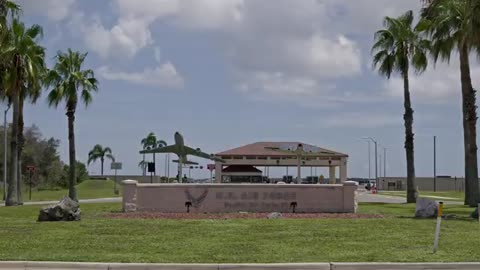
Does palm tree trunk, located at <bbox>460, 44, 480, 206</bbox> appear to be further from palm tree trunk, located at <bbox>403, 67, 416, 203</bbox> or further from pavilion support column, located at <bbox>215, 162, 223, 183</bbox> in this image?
pavilion support column, located at <bbox>215, 162, 223, 183</bbox>

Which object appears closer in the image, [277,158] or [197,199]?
[197,199]

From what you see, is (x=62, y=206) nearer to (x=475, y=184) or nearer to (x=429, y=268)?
(x=429, y=268)

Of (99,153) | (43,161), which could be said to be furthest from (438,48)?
(99,153)

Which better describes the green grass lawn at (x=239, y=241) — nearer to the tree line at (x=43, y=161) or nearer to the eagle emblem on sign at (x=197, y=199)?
the eagle emblem on sign at (x=197, y=199)

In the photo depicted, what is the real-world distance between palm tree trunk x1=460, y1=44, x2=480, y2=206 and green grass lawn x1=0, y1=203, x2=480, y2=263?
47.3ft

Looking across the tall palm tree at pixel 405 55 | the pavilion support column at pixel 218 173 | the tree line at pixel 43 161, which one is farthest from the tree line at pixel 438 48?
the tree line at pixel 43 161

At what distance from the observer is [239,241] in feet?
56.2

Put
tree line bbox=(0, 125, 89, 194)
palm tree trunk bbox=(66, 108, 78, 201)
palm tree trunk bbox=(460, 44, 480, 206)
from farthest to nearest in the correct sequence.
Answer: tree line bbox=(0, 125, 89, 194), palm tree trunk bbox=(66, 108, 78, 201), palm tree trunk bbox=(460, 44, 480, 206)

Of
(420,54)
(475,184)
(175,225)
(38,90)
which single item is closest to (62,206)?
(175,225)

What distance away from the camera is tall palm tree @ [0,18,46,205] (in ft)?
124

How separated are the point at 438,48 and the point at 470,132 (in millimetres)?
4991

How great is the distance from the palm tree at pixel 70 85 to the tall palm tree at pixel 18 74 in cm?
196

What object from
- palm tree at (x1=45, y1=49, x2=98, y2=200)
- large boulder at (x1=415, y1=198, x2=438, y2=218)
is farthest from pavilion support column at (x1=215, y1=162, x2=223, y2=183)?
large boulder at (x1=415, y1=198, x2=438, y2=218)

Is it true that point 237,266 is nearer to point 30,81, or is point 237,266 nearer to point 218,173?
point 30,81
